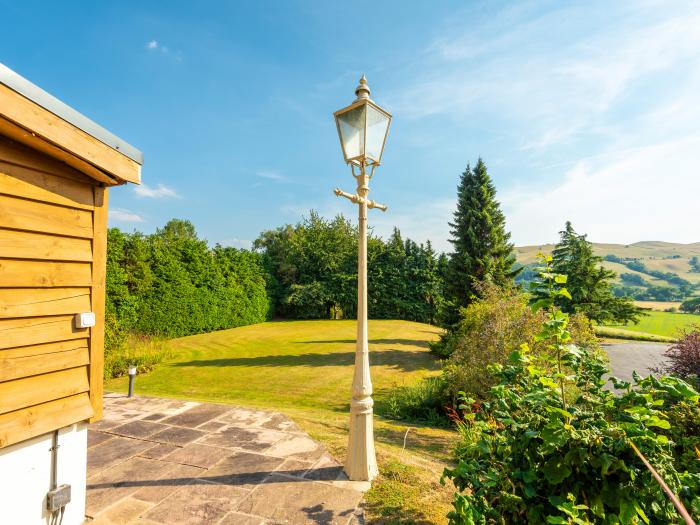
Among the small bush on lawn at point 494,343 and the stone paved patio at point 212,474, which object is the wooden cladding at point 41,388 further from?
the small bush on lawn at point 494,343

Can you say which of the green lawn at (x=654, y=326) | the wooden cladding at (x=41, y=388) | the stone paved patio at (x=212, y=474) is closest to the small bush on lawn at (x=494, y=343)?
the stone paved patio at (x=212, y=474)

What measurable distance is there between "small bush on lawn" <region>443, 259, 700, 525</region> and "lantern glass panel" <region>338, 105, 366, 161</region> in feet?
7.46

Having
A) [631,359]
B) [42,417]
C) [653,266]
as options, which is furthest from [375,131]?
[653,266]

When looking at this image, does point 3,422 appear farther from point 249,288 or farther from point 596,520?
point 249,288

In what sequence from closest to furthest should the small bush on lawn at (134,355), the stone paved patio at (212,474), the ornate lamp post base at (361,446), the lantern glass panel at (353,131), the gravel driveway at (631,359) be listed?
the stone paved patio at (212,474) < the ornate lamp post base at (361,446) < the lantern glass panel at (353,131) < the small bush on lawn at (134,355) < the gravel driveway at (631,359)

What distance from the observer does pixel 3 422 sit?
2367 mm

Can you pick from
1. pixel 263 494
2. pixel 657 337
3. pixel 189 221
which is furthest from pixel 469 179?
pixel 189 221

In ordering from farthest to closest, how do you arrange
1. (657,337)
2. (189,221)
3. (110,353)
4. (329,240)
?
(189,221) < (329,240) < (657,337) < (110,353)

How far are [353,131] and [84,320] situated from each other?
10.0ft

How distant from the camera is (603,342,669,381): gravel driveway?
13281 mm

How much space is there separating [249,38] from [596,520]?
8.28 meters

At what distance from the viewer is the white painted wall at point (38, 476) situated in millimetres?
2455

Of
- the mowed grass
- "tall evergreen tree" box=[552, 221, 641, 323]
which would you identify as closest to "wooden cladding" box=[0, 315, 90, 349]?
the mowed grass

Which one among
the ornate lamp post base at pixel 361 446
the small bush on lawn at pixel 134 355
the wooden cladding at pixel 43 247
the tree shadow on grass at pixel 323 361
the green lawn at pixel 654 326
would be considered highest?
the wooden cladding at pixel 43 247
